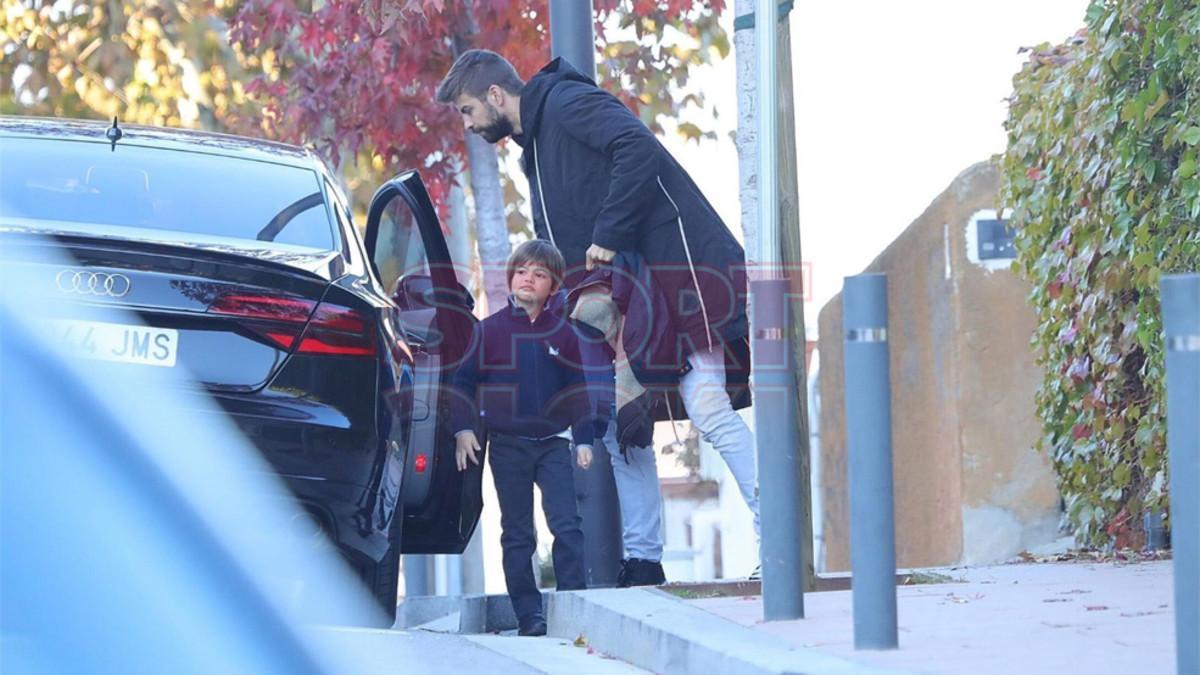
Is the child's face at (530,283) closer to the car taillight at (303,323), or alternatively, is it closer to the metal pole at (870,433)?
the car taillight at (303,323)

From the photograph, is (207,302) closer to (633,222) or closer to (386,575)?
(386,575)

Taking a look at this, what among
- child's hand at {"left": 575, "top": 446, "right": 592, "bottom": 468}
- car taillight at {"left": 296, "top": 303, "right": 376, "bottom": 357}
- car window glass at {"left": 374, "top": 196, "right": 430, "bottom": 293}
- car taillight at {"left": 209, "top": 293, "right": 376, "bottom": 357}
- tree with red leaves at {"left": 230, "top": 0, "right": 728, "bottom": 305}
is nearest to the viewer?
car taillight at {"left": 209, "top": 293, "right": 376, "bottom": 357}

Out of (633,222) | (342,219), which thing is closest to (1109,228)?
(633,222)

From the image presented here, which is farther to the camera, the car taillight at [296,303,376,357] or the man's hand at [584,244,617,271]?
the man's hand at [584,244,617,271]

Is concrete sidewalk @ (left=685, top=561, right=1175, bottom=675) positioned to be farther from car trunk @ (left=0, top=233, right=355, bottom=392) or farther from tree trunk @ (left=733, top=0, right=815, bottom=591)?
car trunk @ (left=0, top=233, right=355, bottom=392)

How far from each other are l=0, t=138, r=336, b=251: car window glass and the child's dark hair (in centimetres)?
80

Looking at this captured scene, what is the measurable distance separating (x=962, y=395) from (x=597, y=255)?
4.60 m

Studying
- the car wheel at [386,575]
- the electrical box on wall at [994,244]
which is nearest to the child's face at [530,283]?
the car wheel at [386,575]

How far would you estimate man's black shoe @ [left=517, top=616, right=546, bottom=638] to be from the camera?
6230 millimetres

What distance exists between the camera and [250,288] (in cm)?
488

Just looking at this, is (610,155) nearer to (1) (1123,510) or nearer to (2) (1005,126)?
(1) (1123,510)

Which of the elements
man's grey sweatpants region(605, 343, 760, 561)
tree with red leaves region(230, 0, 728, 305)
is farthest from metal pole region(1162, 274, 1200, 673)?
tree with red leaves region(230, 0, 728, 305)

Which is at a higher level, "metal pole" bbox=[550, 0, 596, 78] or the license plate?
"metal pole" bbox=[550, 0, 596, 78]

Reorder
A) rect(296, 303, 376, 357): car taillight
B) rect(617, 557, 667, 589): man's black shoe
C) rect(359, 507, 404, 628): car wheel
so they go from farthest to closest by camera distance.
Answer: rect(617, 557, 667, 589): man's black shoe, rect(359, 507, 404, 628): car wheel, rect(296, 303, 376, 357): car taillight
